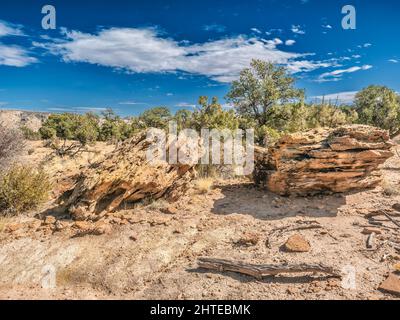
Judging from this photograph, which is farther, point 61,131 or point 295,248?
point 61,131

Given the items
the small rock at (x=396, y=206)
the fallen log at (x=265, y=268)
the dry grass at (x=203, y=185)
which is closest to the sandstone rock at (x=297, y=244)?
the fallen log at (x=265, y=268)

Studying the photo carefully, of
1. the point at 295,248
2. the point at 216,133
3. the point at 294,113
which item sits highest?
the point at 294,113

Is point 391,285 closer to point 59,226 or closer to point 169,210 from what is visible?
point 169,210

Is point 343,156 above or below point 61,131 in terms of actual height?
below

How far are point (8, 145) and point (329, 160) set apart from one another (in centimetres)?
847

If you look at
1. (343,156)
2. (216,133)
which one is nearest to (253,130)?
(216,133)

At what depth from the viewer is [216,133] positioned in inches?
473

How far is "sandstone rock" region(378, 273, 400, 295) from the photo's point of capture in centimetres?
389

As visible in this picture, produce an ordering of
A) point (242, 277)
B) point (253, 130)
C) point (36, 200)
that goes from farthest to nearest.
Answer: point (253, 130)
point (36, 200)
point (242, 277)

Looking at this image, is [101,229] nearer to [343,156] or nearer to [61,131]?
[343,156]

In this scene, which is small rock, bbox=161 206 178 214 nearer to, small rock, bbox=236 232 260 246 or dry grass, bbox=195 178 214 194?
dry grass, bbox=195 178 214 194

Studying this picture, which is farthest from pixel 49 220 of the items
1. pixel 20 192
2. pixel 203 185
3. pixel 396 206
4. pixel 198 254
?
pixel 396 206

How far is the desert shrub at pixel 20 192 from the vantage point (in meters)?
6.64
